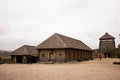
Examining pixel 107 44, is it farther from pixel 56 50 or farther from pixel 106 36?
pixel 56 50

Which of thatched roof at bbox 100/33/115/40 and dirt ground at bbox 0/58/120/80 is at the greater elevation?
thatched roof at bbox 100/33/115/40

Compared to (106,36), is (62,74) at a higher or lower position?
lower

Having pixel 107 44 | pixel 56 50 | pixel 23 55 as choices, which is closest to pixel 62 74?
pixel 56 50

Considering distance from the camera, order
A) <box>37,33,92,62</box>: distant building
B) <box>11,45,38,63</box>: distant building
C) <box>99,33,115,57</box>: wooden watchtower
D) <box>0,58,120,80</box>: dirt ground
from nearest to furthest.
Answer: <box>0,58,120,80</box>: dirt ground
<box>37,33,92,62</box>: distant building
<box>11,45,38,63</box>: distant building
<box>99,33,115,57</box>: wooden watchtower

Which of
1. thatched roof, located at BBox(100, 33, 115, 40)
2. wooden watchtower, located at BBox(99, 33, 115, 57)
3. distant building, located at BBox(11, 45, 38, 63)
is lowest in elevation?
distant building, located at BBox(11, 45, 38, 63)

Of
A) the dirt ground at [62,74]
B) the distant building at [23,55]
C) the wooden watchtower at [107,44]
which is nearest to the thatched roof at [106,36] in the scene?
the wooden watchtower at [107,44]

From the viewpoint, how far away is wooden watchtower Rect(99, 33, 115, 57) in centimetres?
6179

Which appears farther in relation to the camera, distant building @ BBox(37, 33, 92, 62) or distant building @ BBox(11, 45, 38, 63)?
distant building @ BBox(11, 45, 38, 63)

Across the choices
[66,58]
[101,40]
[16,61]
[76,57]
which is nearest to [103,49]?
[101,40]

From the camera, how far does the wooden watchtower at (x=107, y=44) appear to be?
61.8 m

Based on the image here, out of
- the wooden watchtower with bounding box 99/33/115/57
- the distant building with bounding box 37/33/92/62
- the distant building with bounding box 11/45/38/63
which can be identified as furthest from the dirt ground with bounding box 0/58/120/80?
the wooden watchtower with bounding box 99/33/115/57

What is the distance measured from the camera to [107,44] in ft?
205

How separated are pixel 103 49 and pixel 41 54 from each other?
27.7 metres

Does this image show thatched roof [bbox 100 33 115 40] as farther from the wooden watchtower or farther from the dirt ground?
the dirt ground
